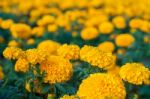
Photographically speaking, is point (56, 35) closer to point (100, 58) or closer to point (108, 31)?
point (108, 31)

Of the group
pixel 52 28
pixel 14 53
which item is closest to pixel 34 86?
pixel 14 53

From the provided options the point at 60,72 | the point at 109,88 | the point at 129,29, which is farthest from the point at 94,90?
the point at 129,29

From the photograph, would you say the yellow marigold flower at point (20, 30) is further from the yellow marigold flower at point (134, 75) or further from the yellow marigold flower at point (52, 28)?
the yellow marigold flower at point (134, 75)

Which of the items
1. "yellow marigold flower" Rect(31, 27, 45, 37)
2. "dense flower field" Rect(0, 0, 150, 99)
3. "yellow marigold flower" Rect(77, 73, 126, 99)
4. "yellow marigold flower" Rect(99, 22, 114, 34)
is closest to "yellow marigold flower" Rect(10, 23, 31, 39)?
"dense flower field" Rect(0, 0, 150, 99)

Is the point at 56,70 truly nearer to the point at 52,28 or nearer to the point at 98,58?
the point at 98,58

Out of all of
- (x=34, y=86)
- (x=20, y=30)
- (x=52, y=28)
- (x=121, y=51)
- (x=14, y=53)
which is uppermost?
(x=14, y=53)

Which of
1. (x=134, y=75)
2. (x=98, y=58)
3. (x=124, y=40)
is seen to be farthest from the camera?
(x=124, y=40)

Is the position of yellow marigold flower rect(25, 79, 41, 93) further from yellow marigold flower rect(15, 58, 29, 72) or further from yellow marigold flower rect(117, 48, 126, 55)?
yellow marigold flower rect(117, 48, 126, 55)
